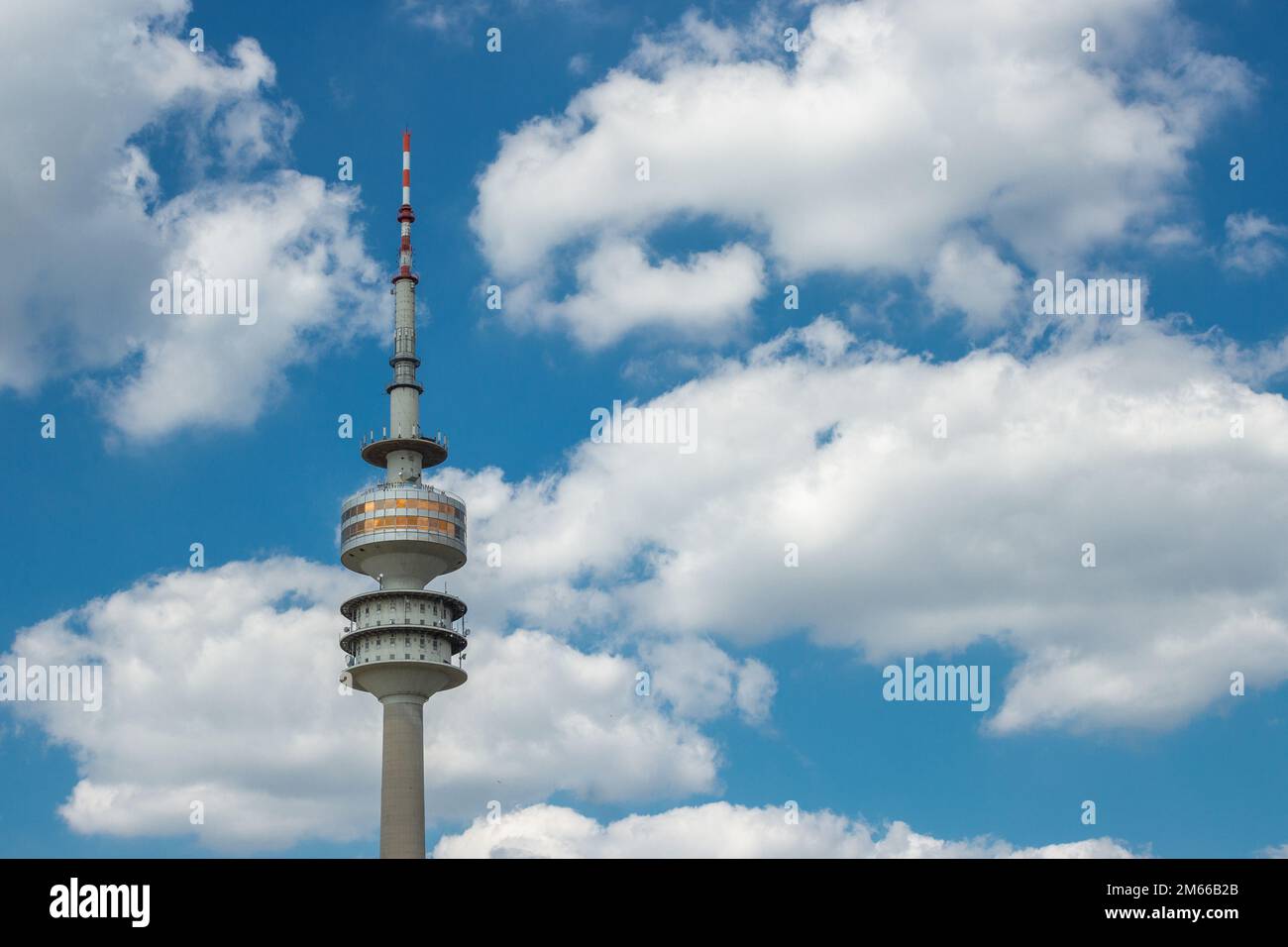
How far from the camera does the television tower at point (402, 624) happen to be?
555ft

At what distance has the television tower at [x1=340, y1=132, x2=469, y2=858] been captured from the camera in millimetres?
169125

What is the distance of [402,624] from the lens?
16912 centimetres
